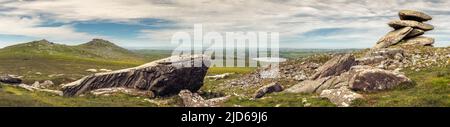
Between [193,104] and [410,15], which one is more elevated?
[410,15]

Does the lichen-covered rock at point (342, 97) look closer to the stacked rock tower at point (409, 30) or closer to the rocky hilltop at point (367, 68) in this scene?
the rocky hilltop at point (367, 68)

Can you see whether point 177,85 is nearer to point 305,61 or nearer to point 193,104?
point 193,104

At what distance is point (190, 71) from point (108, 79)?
31.3ft

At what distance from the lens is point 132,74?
56.0 metres

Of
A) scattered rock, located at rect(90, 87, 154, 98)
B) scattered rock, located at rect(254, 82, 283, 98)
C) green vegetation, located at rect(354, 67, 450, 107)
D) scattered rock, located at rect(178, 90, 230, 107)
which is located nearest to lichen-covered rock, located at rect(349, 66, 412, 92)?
green vegetation, located at rect(354, 67, 450, 107)

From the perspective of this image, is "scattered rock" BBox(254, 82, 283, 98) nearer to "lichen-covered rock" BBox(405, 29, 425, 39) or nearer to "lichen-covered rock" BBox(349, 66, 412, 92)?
"lichen-covered rock" BBox(349, 66, 412, 92)

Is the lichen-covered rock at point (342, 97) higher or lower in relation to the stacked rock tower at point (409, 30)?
lower

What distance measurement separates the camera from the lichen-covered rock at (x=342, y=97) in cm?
3619

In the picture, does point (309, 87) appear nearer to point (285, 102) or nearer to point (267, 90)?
point (267, 90)

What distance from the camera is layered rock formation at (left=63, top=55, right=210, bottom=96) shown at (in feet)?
181

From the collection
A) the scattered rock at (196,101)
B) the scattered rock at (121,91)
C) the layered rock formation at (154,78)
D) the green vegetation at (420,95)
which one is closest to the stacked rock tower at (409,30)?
the green vegetation at (420,95)
